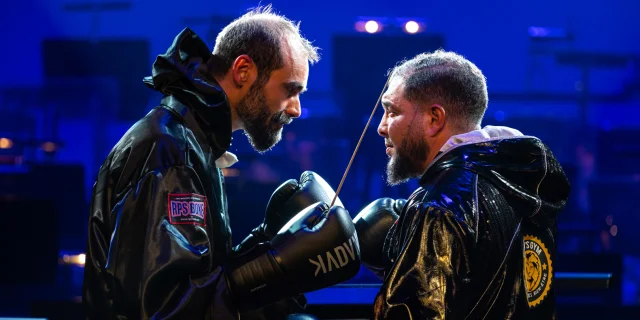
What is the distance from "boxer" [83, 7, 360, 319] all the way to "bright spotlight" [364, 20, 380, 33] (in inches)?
132

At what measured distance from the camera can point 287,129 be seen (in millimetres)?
5188

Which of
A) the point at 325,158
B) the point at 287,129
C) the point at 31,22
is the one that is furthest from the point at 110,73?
the point at 325,158

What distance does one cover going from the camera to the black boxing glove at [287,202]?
2008mm

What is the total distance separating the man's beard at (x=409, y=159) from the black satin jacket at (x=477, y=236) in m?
0.25

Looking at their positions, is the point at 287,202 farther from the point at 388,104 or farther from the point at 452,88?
the point at 452,88

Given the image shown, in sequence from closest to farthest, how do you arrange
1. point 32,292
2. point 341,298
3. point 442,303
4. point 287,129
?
point 442,303
point 341,298
point 32,292
point 287,129

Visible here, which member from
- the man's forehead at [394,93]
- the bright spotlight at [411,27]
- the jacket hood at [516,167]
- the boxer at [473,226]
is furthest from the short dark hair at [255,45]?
the bright spotlight at [411,27]

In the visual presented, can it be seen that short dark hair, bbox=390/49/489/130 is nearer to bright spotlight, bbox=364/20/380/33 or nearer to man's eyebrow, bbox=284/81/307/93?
man's eyebrow, bbox=284/81/307/93

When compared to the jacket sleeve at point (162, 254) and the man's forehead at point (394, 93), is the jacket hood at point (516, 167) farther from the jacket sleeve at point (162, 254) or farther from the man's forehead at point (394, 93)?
the jacket sleeve at point (162, 254)

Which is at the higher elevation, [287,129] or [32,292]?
[287,129]

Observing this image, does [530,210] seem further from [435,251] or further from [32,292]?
[32,292]

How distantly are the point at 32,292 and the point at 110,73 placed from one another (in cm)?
203

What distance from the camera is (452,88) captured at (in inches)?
73.3

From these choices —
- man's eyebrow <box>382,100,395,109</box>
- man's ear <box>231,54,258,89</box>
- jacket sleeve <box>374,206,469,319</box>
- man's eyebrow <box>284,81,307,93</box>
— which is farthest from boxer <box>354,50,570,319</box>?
man's ear <box>231,54,258,89</box>
